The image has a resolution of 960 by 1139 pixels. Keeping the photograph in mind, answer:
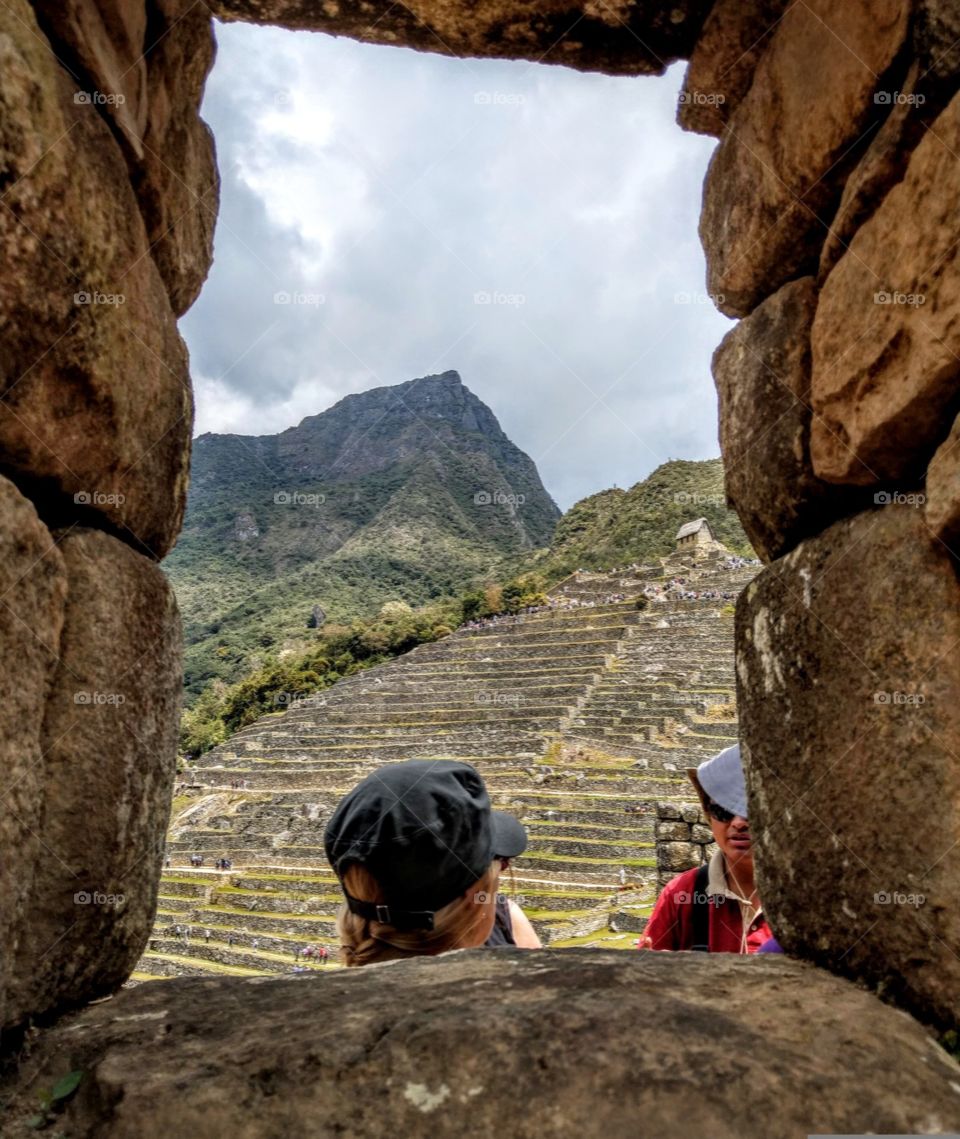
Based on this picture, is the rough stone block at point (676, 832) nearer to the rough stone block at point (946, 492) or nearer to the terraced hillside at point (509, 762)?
the terraced hillside at point (509, 762)

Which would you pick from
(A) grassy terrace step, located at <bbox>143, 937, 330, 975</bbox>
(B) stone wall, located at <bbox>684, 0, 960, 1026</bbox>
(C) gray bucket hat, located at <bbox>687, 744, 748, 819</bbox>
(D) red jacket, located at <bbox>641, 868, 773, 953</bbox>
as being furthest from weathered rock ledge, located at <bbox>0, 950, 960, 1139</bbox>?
(A) grassy terrace step, located at <bbox>143, 937, 330, 975</bbox>

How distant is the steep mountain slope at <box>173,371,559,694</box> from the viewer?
226 ft

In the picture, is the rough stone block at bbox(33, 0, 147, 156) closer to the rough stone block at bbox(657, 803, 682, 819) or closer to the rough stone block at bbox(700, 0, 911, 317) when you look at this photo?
the rough stone block at bbox(700, 0, 911, 317)

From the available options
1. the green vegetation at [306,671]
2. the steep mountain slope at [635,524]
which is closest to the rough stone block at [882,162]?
the green vegetation at [306,671]

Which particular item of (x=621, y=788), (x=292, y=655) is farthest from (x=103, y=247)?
(x=292, y=655)

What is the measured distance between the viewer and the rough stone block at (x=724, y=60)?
2.09 meters

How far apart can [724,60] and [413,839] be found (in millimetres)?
2142

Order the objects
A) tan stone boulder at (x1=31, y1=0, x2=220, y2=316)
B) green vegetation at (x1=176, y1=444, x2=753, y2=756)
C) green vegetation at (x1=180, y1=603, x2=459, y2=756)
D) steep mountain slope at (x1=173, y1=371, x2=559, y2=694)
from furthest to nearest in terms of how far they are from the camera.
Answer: steep mountain slope at (x1=173, y1=371, x2=559, y2=694) → green vegetation at (x1=176, y1=444, x2=753, y2=756) → green vegetation at (x1=180, y1=603, x2=459, y2=756) → tan stone boulder at (x1=31, y1=0, x2=220, y2=316)

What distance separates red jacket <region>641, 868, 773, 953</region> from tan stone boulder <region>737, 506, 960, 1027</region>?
3.36 ft

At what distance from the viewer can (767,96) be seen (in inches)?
79.7

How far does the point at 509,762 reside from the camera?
747 inches

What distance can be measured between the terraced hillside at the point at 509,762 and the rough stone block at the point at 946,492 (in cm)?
920

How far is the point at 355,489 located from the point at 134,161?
9466 centimetres

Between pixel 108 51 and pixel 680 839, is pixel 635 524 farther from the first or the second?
pixel 108 51
